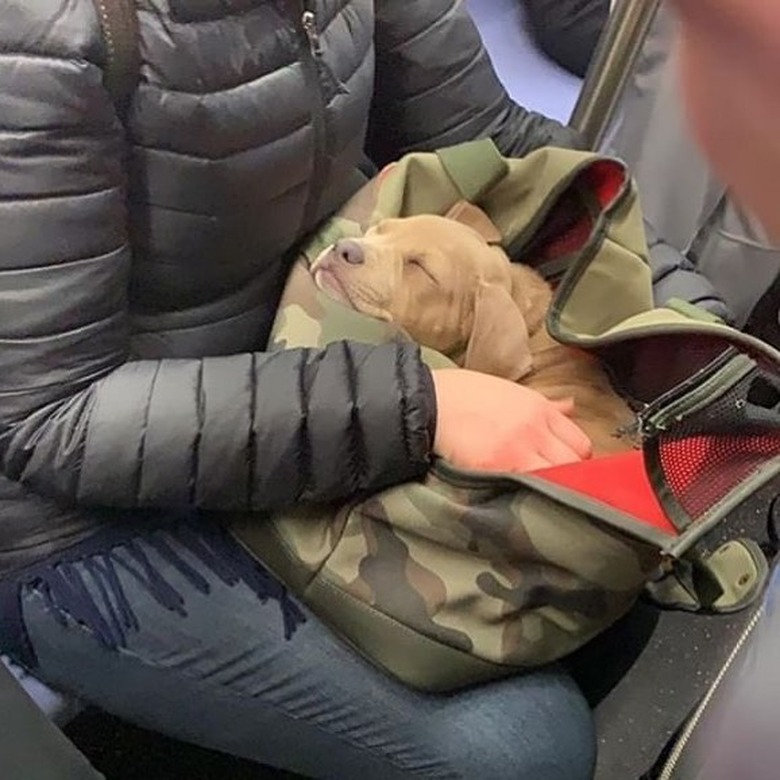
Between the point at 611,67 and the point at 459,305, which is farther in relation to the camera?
the point at 611,67

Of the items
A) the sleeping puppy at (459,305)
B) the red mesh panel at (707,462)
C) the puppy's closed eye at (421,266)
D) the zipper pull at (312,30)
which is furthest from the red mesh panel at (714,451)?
the zipper pull at (312,30)

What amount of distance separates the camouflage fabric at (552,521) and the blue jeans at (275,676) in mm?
26

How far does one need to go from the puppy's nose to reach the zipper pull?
0.14 meters

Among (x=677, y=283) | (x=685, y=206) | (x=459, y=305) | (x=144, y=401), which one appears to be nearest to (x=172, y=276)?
(x=144, y=401)

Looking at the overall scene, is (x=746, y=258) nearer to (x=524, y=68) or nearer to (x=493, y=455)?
(x=524, y=68)

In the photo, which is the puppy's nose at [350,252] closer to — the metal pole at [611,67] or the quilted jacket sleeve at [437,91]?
the quilted jacket sleeve at [437,91]

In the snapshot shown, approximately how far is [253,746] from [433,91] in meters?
0.56

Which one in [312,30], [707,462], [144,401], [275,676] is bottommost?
[275,676]

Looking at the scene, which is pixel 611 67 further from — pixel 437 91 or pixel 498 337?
pixel 498 337

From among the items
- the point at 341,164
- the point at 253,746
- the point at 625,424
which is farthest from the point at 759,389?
the point at 253,746

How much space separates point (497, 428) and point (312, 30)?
0.30 meters

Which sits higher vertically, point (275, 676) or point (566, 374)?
point (566, 374)

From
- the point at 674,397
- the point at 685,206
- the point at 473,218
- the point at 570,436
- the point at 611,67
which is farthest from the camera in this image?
the point at 685,206

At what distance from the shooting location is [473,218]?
3.56ft
